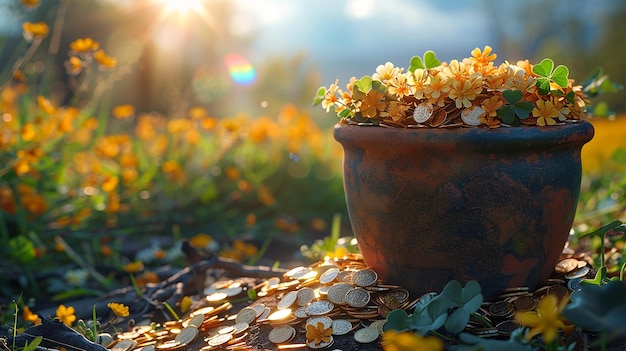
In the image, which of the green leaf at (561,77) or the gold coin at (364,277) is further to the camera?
the gold coin at (364,277)

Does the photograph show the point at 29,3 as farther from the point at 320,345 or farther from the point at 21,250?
the point at 320,345

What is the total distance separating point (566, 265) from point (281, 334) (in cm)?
96

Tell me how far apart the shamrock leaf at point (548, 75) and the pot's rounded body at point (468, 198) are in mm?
127

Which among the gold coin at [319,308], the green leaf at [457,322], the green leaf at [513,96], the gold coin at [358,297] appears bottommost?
the gold coin at [319,308]

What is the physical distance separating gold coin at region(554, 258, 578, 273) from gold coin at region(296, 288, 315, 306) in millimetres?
800

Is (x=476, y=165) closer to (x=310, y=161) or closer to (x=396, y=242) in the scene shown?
(x=396, y=242)

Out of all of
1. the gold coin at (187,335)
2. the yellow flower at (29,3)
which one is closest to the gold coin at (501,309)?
the gold coin at (187,335)

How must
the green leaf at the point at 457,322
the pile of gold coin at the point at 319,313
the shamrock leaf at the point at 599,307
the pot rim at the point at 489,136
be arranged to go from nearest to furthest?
the shamrock leaf at the point at 599,307
the green leaf at the point at 457,322
the pot rim at the point at 489,136
the pile of gold coin at the point at 319,313

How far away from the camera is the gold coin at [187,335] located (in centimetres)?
191

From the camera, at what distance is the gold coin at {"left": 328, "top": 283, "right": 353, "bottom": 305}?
6.20ft

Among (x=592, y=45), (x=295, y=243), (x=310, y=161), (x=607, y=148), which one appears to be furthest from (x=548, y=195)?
(x=592, y=45)

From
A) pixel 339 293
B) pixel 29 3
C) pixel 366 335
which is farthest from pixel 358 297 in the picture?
pixel 29 3

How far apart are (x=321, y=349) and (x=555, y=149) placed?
2.82 ft

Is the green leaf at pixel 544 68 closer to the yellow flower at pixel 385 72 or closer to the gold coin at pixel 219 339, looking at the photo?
the yellow flower at pixel 385 72
